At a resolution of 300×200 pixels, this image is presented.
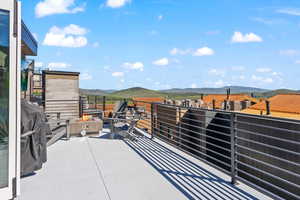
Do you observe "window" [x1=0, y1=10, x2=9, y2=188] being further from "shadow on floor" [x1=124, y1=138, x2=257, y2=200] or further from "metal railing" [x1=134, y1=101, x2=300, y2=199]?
"metal railing" [x1=134, y1=101, x2=300, y2=199]

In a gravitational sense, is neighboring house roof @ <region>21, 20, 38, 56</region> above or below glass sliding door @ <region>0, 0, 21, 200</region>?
above

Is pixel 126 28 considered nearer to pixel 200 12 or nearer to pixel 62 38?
pixel 200 12

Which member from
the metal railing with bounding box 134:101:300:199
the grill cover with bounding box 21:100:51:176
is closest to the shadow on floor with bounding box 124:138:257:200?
the metal railing with bounding box 134:101:300:199

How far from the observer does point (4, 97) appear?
2.25 metres

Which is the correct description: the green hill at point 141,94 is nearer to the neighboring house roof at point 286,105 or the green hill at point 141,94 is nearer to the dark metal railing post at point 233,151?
the neighboring house roof at point 286,105

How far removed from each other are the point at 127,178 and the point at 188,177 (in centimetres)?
72

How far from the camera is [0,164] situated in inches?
88.5

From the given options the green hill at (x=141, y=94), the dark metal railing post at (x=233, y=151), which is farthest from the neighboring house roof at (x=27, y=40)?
the green hill at (x=141, y=94)

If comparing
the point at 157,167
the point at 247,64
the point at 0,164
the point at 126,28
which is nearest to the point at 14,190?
the point at 0,164

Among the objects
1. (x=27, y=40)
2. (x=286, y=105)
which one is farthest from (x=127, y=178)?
(x=286, y=105)

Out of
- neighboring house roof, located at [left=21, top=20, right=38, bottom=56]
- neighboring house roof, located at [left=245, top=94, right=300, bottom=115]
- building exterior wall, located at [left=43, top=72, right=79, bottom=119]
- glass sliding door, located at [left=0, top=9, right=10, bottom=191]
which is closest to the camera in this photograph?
glass sliding door, located at [left=0, top=9, right=10, bottom=191]

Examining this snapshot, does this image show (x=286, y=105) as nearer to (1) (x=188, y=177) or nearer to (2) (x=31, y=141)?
(1) (x=188, y=177)

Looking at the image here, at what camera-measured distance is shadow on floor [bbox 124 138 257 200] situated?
2.59 m

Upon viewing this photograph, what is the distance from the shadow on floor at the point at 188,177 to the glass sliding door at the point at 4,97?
1660 millimetres
